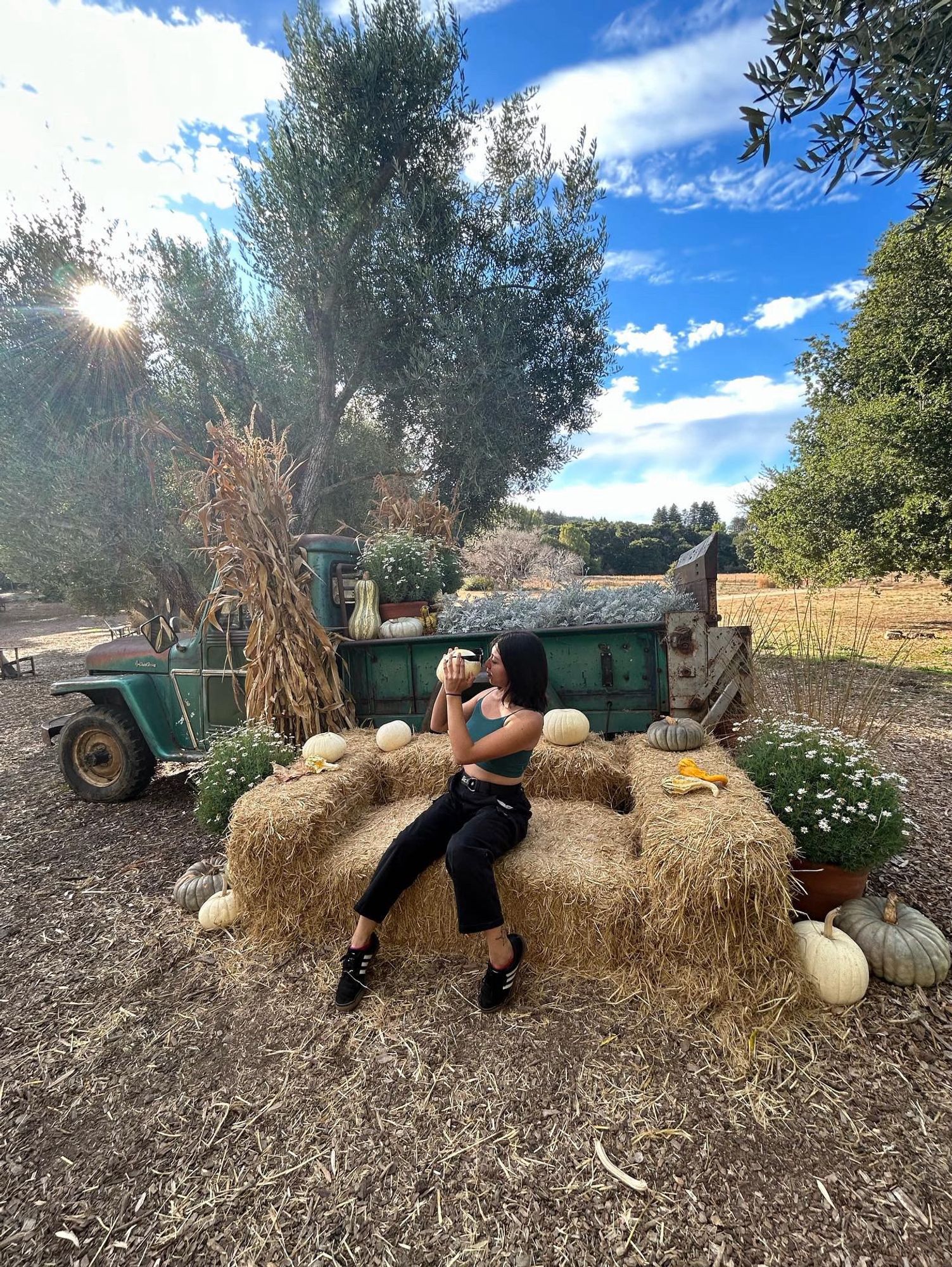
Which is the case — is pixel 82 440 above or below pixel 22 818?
above

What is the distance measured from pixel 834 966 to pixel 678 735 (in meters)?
1.39

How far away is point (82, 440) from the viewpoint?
31.5ft

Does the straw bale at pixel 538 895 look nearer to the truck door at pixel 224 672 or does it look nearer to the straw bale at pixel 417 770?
the straw bale at pixel 417 770

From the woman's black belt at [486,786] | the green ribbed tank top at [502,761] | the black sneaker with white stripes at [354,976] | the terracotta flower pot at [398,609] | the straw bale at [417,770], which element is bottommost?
the black sneaker with white stripes at [354,976]

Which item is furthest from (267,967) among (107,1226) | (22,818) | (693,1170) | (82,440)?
(82,440)

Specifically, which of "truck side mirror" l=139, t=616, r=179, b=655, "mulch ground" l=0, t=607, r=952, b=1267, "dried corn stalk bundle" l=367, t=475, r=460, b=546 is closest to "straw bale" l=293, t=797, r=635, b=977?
"mulch ground" l=0, t=607, r=952, b=1267

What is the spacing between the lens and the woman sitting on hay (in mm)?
2377

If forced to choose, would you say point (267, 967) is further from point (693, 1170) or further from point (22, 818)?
point (22, 818)

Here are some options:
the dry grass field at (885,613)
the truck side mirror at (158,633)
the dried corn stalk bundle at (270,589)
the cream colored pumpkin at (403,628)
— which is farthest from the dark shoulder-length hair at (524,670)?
the dry grass field at (885,613)

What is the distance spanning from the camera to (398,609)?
485cm

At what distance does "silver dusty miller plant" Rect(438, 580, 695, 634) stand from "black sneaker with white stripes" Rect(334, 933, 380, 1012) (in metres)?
2.23

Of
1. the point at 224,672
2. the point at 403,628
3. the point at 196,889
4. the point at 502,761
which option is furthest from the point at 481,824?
the point at 224,672

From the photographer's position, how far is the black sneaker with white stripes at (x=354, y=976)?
248cm

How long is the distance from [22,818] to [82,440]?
7331 millimetres
